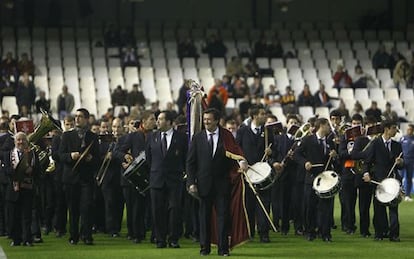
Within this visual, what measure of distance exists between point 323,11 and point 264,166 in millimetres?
25410

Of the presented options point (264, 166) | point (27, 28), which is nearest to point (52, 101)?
point (27, 28)

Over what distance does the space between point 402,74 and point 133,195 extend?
21.4m

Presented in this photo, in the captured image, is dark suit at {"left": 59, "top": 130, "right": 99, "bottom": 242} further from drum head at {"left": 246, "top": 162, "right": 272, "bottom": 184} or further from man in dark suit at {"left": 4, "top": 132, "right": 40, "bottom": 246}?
drum head at {"left": 246, "top": 162, "right": 272, "bottom": 184}

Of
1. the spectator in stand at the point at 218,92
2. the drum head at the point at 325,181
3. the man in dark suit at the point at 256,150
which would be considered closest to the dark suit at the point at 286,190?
the man in dark suit at the point at 256,150

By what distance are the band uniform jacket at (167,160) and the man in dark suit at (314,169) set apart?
2.59 meters

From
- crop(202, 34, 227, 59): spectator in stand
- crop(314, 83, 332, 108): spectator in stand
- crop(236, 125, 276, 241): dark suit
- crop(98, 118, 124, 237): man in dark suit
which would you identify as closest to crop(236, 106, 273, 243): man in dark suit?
crop(236, 125, 276, 241): dark suit

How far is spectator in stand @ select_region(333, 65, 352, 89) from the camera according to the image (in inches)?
1623

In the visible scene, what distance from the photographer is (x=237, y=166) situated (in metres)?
19.7

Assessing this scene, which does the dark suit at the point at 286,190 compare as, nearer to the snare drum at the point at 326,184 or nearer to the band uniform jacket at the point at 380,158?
the snare drum at the point at 326,184

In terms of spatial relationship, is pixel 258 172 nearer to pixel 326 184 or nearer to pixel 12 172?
pixel 326 184

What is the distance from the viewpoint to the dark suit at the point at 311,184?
22109 millimetres

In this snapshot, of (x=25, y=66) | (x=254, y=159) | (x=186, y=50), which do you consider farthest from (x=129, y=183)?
(x=186, y=50)

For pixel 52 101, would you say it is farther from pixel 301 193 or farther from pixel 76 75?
pixel 301 193

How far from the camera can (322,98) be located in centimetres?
3931
